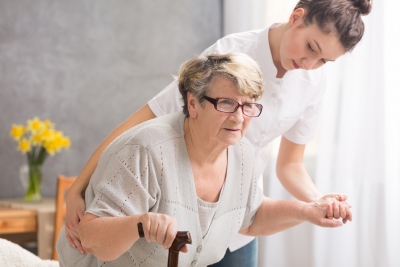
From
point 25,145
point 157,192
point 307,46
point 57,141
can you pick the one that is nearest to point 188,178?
point 157,192

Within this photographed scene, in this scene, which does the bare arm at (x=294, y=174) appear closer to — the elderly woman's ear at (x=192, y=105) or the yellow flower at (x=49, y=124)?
the elderly woman's ear at (x=192, y=105)

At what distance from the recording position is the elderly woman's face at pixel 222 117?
44.4 inches

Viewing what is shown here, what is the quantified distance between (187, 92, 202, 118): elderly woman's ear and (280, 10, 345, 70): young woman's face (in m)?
0.36

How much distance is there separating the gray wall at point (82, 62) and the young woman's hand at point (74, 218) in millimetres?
2118

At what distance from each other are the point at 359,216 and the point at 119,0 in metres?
2.48

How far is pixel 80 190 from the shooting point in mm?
1254

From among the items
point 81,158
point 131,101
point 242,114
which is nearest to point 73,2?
point 131,101

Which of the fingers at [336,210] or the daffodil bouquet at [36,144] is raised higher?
the fingers at [336,210]

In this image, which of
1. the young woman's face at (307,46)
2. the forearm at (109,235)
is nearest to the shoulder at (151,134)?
the forearm at (109,235)

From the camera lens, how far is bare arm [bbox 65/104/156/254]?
118cm

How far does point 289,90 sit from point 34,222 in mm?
1979

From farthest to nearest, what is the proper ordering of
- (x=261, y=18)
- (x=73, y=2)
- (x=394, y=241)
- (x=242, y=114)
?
(x=73, y=2) < (x=261, y=18) < (x=394, y=241) < (x=242, y=114)

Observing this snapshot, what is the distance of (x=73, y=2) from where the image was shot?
10.4 feet

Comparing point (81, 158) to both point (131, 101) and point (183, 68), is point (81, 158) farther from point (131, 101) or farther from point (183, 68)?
point (183, 68)
